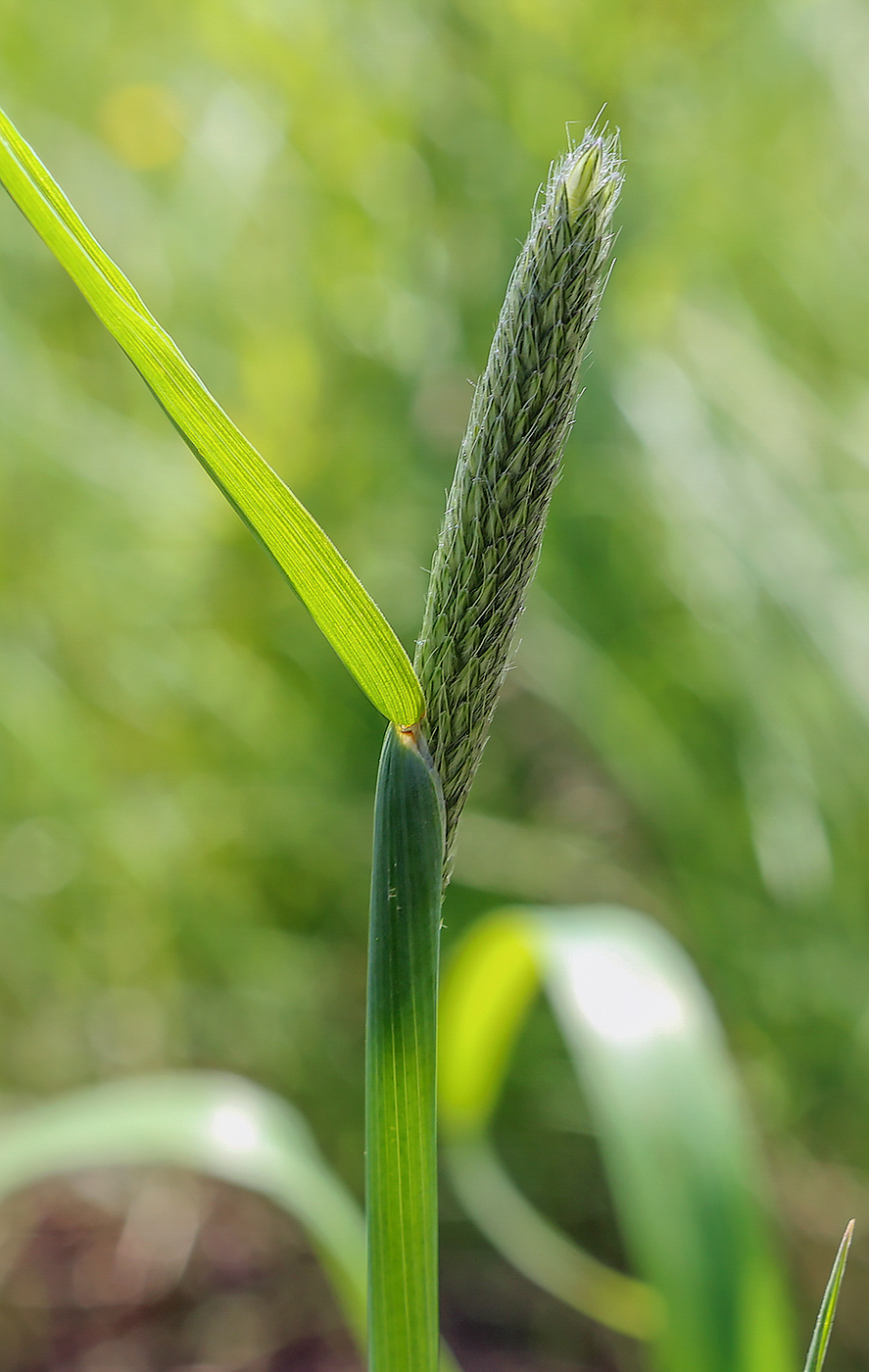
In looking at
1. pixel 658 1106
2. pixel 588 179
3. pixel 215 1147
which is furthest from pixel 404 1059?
pixel 215 1147

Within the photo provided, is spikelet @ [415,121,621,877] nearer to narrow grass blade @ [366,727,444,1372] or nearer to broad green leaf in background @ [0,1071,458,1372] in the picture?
narrow grass blade @ [366,727,444,1372]

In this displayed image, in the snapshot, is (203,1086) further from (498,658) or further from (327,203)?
(327,203)

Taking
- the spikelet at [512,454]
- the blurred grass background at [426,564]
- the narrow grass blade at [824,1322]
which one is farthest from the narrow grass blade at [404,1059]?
the blurred grass background at [426,564]

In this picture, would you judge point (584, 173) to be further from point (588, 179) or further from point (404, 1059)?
point (404, 1059)

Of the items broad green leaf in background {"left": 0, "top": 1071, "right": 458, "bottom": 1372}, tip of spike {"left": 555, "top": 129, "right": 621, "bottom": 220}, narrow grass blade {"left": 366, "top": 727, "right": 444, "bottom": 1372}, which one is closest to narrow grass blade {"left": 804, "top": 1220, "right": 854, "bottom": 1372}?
narrow grass blade {"left": 366, "top": 727, "right": 444, "bottom": 1372}

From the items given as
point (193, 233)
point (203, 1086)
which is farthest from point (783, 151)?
point (203, 1086)

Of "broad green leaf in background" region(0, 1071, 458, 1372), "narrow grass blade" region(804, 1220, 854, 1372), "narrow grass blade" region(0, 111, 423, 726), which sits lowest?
"broad green leaf in background" region(0, 1071, 458, 1372)
